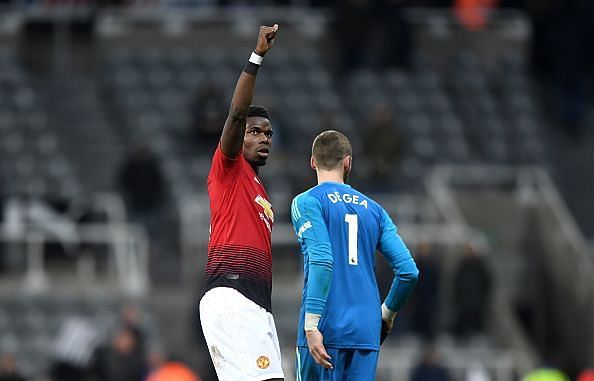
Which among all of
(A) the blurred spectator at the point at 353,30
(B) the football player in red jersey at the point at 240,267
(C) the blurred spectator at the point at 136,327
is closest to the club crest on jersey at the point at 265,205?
(B) the football player in red jersey at the point at 240,267

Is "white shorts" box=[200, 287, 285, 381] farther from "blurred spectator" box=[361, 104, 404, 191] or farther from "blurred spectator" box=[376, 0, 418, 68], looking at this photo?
"blurred spectator" box=[376, 0, 418, 68]

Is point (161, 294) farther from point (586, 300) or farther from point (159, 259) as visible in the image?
point (586, 300)

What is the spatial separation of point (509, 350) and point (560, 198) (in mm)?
4280

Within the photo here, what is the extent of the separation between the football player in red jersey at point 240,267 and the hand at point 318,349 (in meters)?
0.29

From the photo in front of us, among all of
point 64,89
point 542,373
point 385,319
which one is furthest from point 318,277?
point 64,89

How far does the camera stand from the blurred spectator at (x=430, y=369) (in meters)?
18.1

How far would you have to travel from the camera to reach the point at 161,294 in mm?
20047

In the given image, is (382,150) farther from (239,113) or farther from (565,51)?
(239,113)

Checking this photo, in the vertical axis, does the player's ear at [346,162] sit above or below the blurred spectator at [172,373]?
above

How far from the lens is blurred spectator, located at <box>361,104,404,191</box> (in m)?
21.0

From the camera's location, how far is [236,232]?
9.01m

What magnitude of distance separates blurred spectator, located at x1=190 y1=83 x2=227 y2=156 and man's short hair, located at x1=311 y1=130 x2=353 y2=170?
39.4 ft

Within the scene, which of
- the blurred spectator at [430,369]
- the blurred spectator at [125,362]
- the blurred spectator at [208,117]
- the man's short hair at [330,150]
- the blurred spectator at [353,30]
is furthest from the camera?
the blurred spectator at [353,30]

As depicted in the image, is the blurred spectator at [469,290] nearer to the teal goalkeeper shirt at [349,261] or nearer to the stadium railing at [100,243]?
the stadium railing at [100,243]
